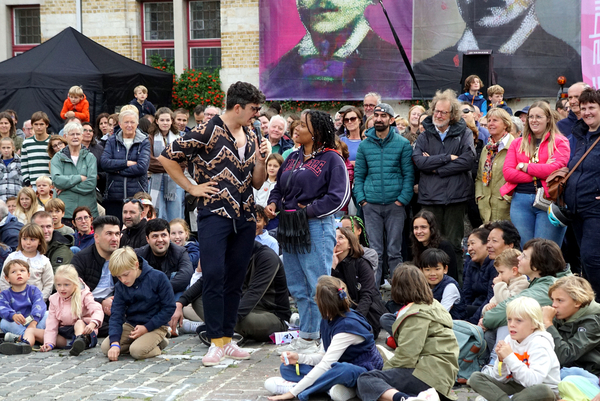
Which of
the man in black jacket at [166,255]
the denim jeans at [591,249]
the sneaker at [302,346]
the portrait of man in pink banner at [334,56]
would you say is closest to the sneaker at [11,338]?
the man in black jacket at [166,255]

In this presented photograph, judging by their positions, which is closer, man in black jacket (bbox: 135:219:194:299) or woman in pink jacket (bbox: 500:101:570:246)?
woman in pink jacket (bbox: 500:101:570:246)

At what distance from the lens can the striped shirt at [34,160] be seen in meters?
9.84

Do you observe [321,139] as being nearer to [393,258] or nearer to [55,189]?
[393,258]

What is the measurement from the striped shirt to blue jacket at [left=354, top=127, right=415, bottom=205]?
4361mm

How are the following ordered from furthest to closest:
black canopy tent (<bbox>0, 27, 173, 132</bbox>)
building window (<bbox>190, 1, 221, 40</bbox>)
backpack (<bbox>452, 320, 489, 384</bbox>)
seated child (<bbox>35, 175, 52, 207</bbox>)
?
building window (<bbox>190, 1, 221, 40</bbox>) < black canopy tent (<bbox>0, 27, 173, 132</bbox>) < seated child (<bbox>35, 175, 52, 207</bbox>) < backpack (<bbox>452, 320, 489, 384</bbox>)

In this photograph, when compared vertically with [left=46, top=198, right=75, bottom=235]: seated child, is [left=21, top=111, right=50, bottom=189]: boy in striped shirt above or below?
above

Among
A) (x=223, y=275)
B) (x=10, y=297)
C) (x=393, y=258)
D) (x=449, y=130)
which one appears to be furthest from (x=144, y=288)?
(x=449, y=130)

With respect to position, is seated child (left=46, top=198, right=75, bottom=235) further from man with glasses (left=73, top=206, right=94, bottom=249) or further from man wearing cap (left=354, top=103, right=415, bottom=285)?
man wearing cap (left=354, top=103, right=415, bottom=285)

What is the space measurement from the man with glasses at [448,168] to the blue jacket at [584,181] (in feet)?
5.07

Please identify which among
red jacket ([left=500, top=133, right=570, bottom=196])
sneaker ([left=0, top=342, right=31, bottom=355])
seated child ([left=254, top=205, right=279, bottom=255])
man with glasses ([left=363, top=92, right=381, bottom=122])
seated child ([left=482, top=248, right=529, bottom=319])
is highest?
man with glasses ([left=363, top=92, right=381, bottom=122])

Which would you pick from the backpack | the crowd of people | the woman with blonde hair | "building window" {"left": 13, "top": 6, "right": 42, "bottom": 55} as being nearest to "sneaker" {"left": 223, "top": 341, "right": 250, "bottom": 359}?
the crowd of people

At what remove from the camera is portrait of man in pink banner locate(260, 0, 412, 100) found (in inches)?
589

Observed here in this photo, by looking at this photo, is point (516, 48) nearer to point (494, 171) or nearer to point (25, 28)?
point (494, 171)

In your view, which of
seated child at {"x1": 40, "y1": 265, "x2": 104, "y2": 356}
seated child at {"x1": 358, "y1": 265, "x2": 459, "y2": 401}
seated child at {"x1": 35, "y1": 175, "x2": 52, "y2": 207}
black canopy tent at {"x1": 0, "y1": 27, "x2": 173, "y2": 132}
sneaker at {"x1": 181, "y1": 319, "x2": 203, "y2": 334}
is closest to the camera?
seated child at {"x1": 358, "y1": 265, "x2": 459, "y2": 401}
